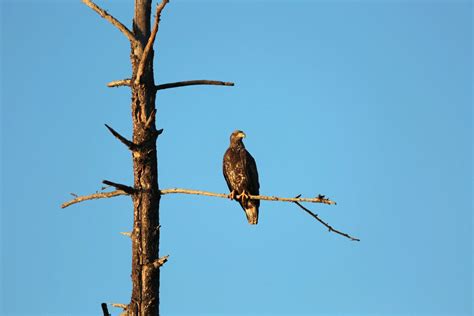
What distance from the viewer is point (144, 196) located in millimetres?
8766

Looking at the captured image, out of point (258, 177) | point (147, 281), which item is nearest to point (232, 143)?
point (258, 177)

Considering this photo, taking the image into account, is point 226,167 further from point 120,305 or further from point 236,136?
point 120,305

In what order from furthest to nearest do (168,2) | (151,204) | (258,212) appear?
(258,212), (151,204), (168,2)

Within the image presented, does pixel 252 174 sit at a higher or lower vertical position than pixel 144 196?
higher

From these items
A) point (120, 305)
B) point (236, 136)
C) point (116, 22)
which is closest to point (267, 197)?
point (120, 305)

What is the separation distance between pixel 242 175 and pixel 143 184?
480cm

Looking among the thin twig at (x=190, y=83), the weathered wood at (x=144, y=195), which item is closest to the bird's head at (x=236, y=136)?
the thin twig at (x=190, y=83)

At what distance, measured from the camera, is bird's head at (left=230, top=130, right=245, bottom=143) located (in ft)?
45.6

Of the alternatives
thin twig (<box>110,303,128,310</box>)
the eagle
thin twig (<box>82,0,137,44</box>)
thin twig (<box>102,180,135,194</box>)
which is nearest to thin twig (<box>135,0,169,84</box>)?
thin twig (<box>82,0,137,44</box>)

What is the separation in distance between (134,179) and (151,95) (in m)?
1.03

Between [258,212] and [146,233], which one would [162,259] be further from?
[258,212]

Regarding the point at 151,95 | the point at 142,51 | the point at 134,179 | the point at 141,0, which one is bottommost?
the point at 134,179

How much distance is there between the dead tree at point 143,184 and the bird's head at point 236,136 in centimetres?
466

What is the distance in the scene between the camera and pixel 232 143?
14078 mm
